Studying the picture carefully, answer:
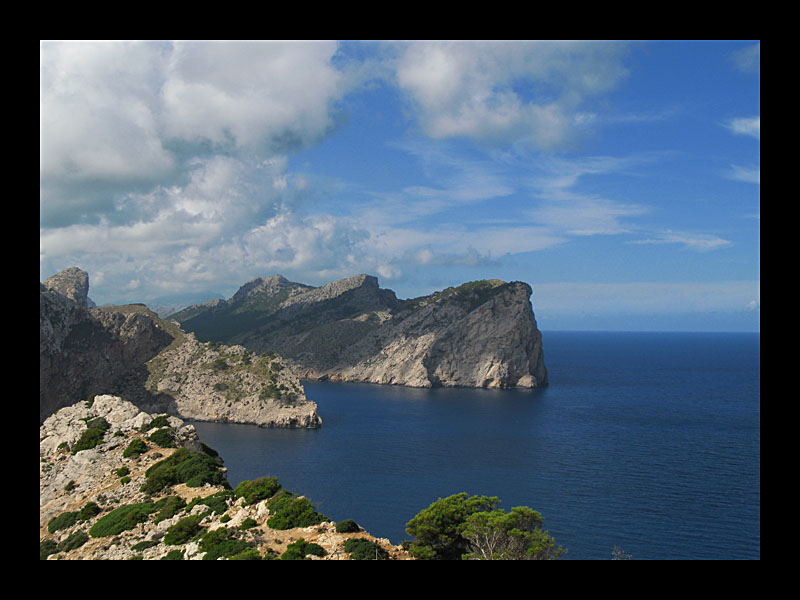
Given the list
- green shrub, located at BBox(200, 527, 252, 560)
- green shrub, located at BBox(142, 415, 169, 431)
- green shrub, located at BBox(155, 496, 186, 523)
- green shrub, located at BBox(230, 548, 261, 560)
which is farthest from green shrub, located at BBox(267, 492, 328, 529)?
green shrub, located at BBox(142, 415, 169, 431)

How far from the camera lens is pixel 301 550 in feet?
81.2

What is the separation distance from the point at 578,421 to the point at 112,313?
113 m

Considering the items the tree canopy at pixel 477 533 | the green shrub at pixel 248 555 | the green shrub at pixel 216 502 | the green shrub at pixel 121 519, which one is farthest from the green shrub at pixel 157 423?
the tree canopy at pixel 477 533

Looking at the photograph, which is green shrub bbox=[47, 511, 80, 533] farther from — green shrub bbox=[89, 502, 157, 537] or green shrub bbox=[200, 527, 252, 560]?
green shrub bbox=[200, 527, 252, 560]

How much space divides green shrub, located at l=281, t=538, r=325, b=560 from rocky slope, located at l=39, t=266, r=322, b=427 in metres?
90.7

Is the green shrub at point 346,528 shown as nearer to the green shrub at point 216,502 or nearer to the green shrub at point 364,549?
the green shrub at point 364,549

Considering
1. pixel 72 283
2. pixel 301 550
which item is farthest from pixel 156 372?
pixel 301 550

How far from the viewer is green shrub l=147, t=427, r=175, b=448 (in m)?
42.8

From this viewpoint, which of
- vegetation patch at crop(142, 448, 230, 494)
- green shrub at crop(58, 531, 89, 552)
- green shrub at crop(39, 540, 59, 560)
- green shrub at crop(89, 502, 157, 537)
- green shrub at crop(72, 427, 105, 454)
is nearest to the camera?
green shrub at crop(39, 540, 59, 560)

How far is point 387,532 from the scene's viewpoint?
54.7 meters

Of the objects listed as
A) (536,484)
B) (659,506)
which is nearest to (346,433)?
(536,484)

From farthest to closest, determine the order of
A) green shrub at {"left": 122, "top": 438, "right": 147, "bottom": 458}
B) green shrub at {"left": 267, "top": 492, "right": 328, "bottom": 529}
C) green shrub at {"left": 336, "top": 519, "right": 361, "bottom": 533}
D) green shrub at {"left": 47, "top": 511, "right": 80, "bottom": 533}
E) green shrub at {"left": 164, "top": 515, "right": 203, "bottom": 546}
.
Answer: green shrub at {"left": 122, "top": 438, "right": 147, "bottom": 458} < green shrub at {"left": 47, "top": 511, "right": 80, "bottom": 533} < green shrub at {"left": 164, "top": 515, "right": 203, "bottom": 546} < green shrub at {"left": 267, "top": 492, "right": 328, "bottom": 529} < green shrub at {"left": 336, "top": 519, "right": 361, "bottom": 533}

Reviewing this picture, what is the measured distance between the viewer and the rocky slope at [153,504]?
26.7m
